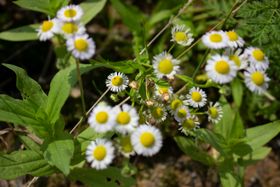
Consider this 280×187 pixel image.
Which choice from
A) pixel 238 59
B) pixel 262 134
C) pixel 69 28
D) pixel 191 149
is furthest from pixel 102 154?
pixel 262 134

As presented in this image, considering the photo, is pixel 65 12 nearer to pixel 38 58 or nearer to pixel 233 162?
pixel 233 162

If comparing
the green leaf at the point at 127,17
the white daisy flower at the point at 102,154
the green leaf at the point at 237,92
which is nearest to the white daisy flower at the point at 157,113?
the white daisy flower at the point at 102,154

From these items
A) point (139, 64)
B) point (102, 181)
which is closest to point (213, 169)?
point (102, 181)

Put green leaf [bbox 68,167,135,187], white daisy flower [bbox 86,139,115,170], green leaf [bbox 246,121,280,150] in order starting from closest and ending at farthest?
1. white daisy flower [bbox 86,139,115,170]
2. green leaf [bbox 68,167,135,187]
3. green leaf [bbox 246,121,280,150]

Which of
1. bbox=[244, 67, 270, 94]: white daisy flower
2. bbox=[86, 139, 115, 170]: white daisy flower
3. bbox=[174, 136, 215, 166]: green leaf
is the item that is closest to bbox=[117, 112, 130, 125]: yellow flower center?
bbox=[86, 139, 115, 170]: white daisy flower

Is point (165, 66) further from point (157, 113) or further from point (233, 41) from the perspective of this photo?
point (233, 41)

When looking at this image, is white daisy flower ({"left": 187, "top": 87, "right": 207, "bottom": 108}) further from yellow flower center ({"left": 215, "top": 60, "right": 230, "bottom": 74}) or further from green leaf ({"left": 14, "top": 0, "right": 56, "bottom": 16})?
green leaf ({"left": 14, "top": 0, "right": 56, "bottom": 16})

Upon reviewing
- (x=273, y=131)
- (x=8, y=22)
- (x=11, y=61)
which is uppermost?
(x=8, y=22)
